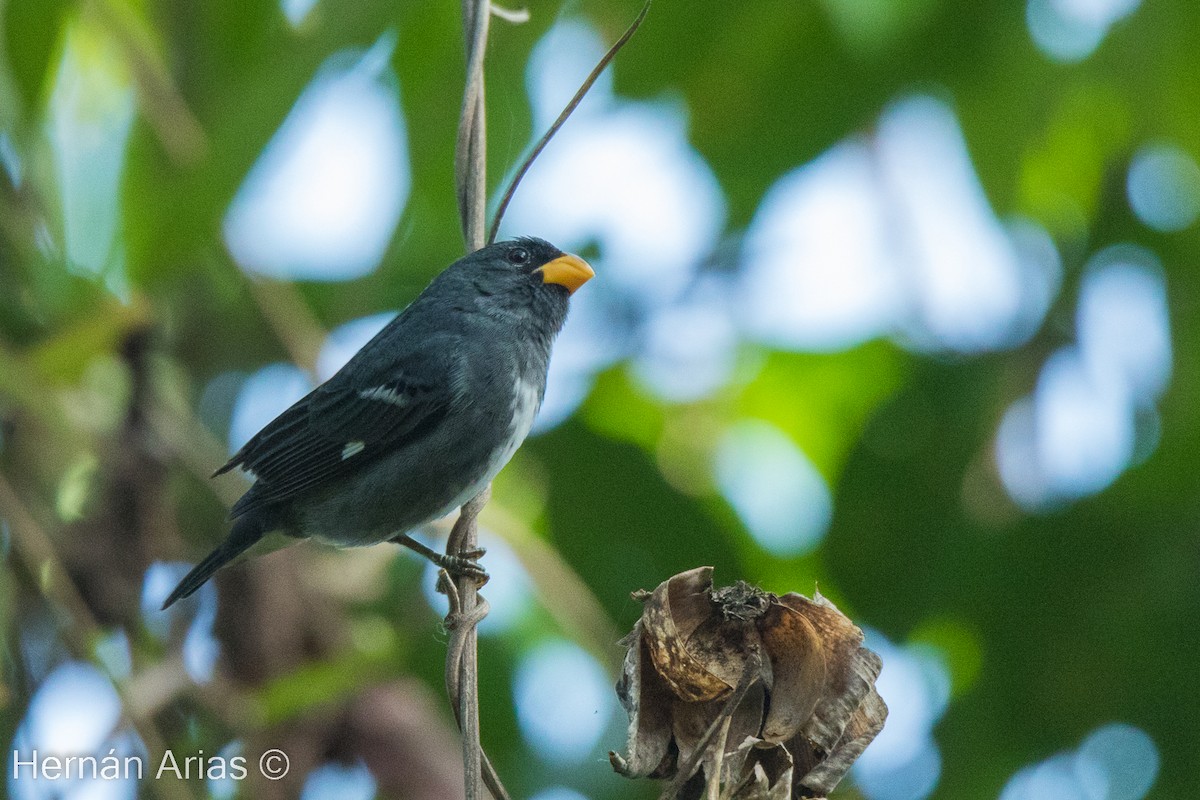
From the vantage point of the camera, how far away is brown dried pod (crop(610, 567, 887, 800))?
1.77 metres

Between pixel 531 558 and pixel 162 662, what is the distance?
1.26m

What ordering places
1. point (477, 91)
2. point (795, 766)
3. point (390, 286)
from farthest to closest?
point (390, 286)
point (477, 91)
point (795, 766)

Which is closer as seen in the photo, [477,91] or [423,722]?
[477,91]

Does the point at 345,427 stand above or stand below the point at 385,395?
below

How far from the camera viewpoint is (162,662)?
4039 millimetres

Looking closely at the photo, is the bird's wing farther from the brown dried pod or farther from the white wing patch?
the brown dried pod

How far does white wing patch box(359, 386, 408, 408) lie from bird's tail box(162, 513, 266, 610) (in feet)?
1.76

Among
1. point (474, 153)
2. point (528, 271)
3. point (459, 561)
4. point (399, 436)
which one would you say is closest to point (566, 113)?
point (474, 153)

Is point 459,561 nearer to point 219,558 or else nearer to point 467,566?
point 467,566

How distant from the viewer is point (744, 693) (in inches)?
69.0

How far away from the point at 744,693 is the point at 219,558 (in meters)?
2.33

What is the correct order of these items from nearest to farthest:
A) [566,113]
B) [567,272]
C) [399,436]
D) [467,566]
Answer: [566,113], [467,566], [399,436], [567,272]

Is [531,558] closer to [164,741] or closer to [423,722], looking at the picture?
[423,722]

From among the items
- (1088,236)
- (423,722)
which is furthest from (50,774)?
(1088,236)
